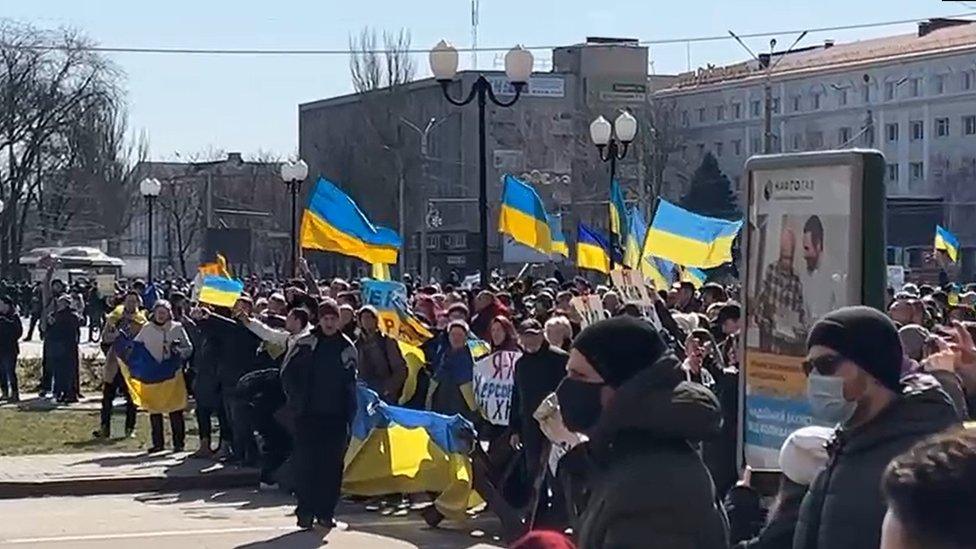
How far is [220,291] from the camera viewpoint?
65.2ft

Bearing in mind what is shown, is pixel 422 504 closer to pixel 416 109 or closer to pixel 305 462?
pixel 305 462

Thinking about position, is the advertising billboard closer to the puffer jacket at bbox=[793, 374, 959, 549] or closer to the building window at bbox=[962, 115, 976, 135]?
the puffer jacket at bbox=[793, 374, 959, 549]

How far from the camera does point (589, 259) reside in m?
25.5

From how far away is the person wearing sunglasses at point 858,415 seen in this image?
14.3 ft

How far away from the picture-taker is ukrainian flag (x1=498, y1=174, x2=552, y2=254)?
75.2 ft

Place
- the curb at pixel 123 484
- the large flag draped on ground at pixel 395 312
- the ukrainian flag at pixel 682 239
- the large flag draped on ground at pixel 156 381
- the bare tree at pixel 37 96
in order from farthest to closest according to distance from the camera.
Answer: the bare tree at pixel 37 96 < the ukrainian flag at pixel 682 239 < the large flag draped on ground at pixel 156 381 < the large flag draped on ground at pixel 395 312 < the curb at pixel 123 484

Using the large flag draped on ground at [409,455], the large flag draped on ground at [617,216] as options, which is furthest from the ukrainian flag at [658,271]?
the large flag draped on ground at [409,455]

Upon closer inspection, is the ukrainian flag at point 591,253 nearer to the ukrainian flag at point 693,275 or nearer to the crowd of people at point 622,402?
the crowd of people at point 622,402

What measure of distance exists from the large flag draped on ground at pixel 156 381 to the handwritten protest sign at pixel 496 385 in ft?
20.9

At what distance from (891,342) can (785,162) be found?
3746 mm

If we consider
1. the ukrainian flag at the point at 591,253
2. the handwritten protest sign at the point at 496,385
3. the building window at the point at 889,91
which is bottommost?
the handwritten protest sign at the point at 496,385

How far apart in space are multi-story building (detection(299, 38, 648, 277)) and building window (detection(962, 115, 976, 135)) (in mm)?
17154

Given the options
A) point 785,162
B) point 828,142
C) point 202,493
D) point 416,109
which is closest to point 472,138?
point 416,109

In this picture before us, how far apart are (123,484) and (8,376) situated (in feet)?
35.5
